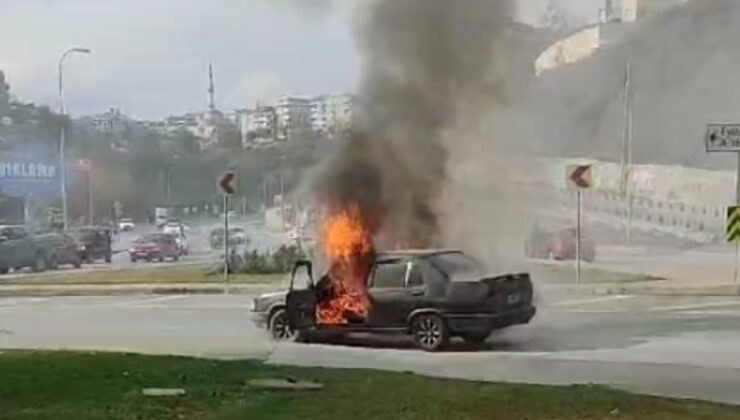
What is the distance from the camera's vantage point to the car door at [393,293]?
15.3 meters

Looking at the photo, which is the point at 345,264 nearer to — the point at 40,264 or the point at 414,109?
the point at 414,109

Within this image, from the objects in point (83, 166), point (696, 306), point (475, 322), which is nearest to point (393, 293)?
point (475, 322)

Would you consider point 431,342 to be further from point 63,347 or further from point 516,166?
point 516,166

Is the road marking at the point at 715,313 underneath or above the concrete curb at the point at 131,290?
above

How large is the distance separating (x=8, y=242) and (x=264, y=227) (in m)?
8.64

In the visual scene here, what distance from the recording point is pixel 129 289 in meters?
29.0

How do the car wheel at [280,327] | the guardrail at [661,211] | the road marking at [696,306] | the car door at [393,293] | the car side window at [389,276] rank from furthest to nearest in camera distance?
the guardrail at [661,211] < the road marking at [696,306] < the car wheel at [280,327] < the car side window at [389,276] < the car door at [393,293]

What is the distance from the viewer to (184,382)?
34.3ft

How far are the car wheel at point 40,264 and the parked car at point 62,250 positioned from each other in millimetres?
253

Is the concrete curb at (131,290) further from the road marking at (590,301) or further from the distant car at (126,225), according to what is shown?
the distant car at (126,225)

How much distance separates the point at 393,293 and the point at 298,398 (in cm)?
596

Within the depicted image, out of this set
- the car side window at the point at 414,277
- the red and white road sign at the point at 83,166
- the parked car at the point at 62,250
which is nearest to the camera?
the car side window at the point at 414,277

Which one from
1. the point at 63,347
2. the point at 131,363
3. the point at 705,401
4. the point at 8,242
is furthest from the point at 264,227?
the point at 705,401

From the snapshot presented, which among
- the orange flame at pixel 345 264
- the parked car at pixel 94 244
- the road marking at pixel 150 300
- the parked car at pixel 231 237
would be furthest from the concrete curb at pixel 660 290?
the parked car at pixel 94 244
